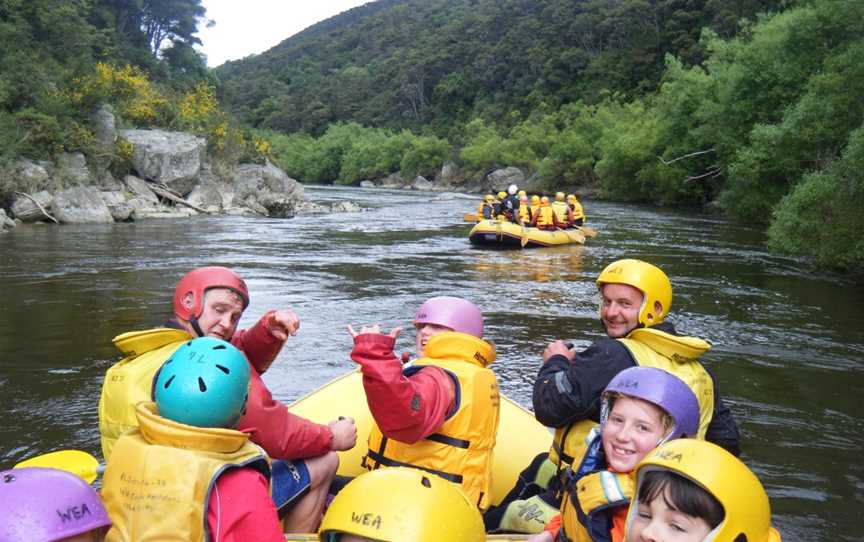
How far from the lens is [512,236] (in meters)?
16.4

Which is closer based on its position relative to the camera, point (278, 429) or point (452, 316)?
point (278, 429)

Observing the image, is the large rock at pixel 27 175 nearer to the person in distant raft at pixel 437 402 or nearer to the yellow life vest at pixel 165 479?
the person in distant raft at pixel 437 402

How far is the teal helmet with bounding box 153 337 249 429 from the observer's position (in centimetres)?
206

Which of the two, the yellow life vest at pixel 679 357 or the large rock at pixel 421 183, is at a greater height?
the yellow life vest at pixel 679 357

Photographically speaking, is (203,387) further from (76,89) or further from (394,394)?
(76,89)

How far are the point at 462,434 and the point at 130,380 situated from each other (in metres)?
1.21

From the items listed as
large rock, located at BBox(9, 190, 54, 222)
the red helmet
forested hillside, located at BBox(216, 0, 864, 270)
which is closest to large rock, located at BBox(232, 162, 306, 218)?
large rock, located at BBox(9, 190, 54, 222)

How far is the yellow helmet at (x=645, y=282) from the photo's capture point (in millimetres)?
3162

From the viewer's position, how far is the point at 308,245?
16.5 m

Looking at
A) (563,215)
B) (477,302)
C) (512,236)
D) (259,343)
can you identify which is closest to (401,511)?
(259,343)

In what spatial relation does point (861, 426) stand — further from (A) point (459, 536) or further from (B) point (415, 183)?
(B) point (415, 183)

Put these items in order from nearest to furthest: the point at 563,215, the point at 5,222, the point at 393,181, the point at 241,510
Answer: the point at 241,510
the point at 5,222
the point at 563,215
the point at 393,181

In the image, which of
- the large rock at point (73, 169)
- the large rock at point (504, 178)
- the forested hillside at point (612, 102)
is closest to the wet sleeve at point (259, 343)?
the forested hillside at point (612, 102)

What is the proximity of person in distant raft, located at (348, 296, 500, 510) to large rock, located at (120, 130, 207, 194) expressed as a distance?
2402cm
